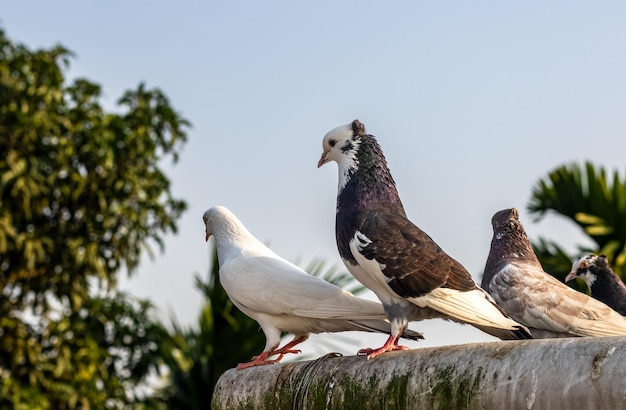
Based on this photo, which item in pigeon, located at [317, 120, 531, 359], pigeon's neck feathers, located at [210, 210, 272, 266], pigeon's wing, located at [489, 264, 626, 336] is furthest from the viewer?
pigeon's neck feathers, located at [210, 210, 272, 266]

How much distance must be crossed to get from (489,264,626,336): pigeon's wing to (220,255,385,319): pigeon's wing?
567 millimetres

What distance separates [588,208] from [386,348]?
21.2ft

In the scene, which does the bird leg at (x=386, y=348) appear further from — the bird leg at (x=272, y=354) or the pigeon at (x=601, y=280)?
the pigeon at (x=601, y=280)

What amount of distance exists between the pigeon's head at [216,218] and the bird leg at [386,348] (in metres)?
1.42

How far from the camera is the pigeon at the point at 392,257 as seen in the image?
357 cm

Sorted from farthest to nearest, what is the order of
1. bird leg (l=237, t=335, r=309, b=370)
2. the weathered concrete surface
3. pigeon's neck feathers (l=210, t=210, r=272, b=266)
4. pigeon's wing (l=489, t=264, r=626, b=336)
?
pigeon's neck feathers (l=210, t=210, r=272, b=266) < bird leg (l=237, t=335, r=309, b=370) < pigeon's wing (l=489, t=264, r=626, b=336) < the weathered concrete surface

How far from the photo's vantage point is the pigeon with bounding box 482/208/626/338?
159 inches

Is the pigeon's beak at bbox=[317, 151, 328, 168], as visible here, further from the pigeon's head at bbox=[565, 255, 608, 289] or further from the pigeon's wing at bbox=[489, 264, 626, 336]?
the pigeon's head at bbox=[565, 255, 608, 289]

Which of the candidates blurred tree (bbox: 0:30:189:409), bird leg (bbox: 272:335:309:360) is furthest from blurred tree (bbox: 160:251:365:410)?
bird leg (bbox: 272:335:309:360)

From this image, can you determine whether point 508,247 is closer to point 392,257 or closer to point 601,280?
point 601,280

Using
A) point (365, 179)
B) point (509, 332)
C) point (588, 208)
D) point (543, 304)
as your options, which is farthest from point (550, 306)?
point (588, 208)

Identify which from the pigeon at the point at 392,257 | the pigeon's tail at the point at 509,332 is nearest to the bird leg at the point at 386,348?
the pigeon at the point at 392,257

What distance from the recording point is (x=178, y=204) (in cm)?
1020

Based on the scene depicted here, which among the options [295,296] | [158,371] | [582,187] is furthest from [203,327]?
[295,296]
